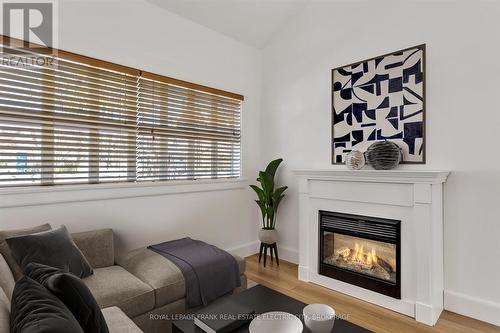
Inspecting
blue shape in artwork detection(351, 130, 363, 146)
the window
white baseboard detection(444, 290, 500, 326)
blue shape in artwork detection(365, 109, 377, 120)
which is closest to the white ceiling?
the window

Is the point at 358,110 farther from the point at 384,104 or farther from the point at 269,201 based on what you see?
the point at 269,201

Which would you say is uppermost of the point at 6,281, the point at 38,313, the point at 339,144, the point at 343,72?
the point at 343,72

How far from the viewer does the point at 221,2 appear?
316 cm

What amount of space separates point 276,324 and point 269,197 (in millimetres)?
2177

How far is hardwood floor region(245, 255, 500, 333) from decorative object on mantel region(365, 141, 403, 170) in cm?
124

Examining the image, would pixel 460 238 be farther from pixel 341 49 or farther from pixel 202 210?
pixel 202 210

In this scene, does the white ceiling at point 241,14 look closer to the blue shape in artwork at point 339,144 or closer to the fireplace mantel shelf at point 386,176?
the blue shape in artwork at point 339,144

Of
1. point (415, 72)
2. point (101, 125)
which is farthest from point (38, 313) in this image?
point (415, 72)

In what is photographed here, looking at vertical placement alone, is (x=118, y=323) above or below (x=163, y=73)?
below

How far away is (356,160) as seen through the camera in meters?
2.83

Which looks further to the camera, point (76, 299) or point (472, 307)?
point (472, 307)

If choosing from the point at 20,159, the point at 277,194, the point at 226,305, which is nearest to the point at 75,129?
the point at 20,159

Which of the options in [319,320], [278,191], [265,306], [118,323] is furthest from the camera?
[278,191]

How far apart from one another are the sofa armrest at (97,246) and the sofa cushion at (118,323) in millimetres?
753
